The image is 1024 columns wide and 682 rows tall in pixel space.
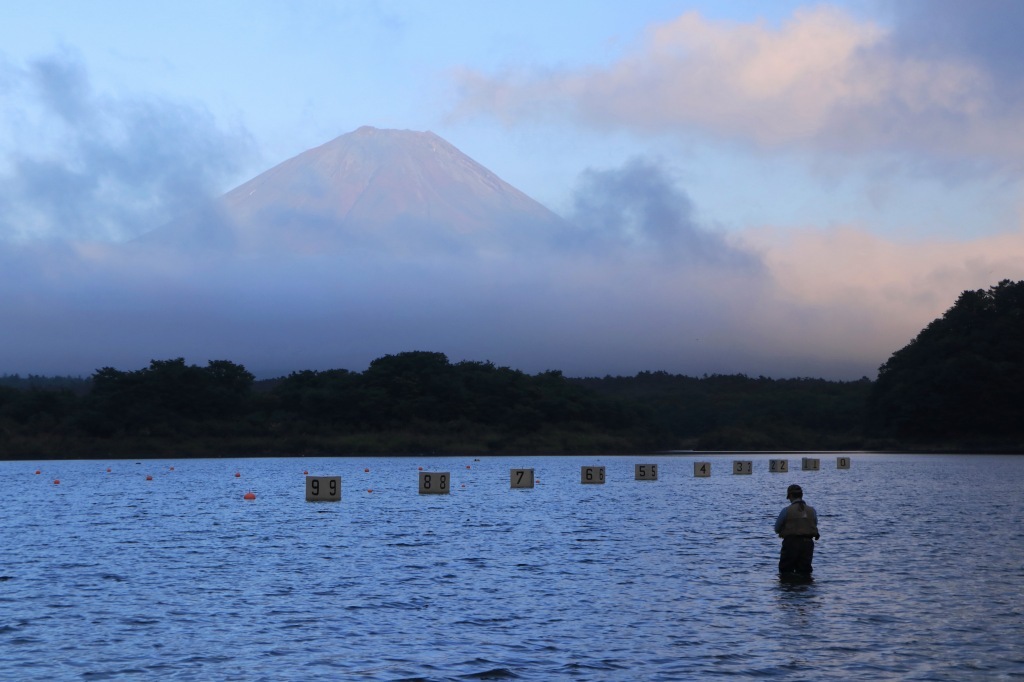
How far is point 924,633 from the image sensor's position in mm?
26719

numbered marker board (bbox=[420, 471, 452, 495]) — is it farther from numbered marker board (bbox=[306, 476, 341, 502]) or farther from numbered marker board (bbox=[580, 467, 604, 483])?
numbered marker board (bbox=[580, 467, 604, 483])

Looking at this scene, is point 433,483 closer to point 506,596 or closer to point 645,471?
point 645,471

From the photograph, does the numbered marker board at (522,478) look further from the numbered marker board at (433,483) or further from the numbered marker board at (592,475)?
the numbered marker board at (433,483)

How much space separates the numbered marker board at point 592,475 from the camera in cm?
9925

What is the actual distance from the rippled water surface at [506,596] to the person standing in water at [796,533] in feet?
2.74

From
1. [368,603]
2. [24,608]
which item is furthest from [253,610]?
[24,608]

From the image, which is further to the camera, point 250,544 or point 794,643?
point 250,544

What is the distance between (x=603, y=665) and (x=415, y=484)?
91496 mm

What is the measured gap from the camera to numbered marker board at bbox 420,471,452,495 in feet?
262

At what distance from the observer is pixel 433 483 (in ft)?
266

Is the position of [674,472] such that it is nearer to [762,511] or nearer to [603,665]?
[762,511]

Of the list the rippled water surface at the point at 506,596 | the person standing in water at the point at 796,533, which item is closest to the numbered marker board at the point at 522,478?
the rippled water surface at the point at 506,596

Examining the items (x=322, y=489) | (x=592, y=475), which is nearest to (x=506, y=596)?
(x=322, y=489)

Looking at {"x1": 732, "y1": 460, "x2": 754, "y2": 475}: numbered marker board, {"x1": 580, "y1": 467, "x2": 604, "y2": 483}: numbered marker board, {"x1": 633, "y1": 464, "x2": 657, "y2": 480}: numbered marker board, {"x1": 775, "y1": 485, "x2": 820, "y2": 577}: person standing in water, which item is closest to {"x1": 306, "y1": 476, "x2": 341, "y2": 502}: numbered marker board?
{"x1": 580, "y1": 467, "x2": 604, "y2": 483}: numbered marker board
